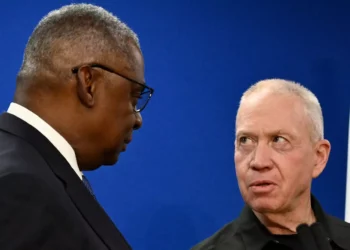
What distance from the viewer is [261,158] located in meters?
1.57

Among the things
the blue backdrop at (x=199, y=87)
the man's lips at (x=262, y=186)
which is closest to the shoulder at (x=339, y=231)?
the man's lips at (x=262, y=186)

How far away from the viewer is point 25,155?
94cm

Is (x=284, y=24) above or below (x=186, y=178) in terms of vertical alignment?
above

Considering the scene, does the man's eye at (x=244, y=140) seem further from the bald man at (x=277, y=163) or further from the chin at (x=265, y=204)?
the chin at (x=265, y=204)

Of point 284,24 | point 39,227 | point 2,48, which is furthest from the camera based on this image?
point 284,24

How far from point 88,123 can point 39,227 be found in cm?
23

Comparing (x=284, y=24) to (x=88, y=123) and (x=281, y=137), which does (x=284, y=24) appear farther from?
(x=88, y=123)

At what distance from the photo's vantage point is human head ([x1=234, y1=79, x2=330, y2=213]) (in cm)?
157

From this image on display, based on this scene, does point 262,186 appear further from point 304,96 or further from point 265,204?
point 304,96

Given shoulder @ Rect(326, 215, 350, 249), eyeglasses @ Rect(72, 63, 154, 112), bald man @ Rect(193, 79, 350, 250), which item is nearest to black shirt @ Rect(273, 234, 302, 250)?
bald man @ Rect(193, 79, 350, 250)

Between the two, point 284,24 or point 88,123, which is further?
point 284,24

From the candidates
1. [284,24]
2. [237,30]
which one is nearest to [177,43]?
[237,30]

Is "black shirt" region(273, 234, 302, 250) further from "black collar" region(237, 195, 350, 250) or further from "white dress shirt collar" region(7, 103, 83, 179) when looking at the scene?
"white dress shirt collar" region(7, 103, 83, 179)

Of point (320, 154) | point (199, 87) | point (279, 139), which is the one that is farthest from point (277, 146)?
point (199, 87)
